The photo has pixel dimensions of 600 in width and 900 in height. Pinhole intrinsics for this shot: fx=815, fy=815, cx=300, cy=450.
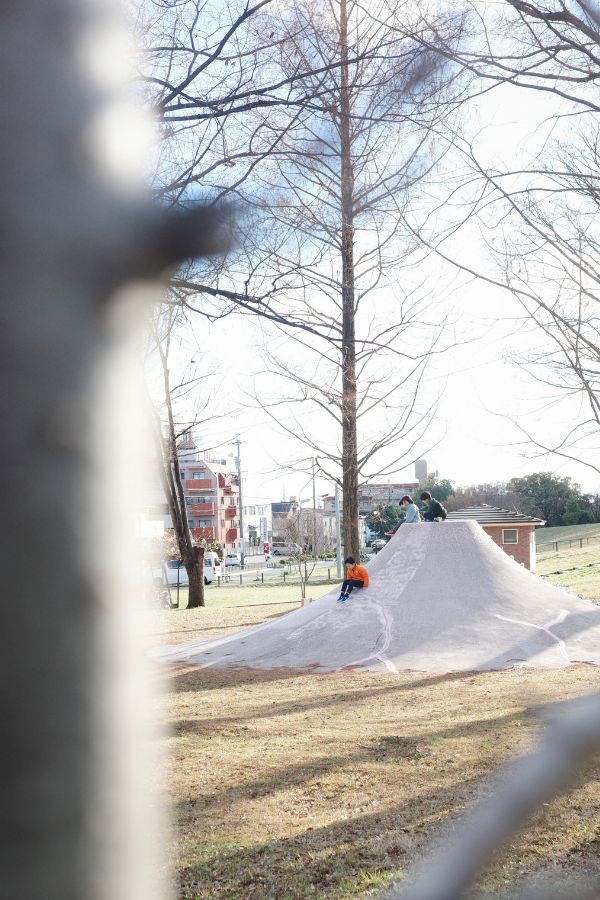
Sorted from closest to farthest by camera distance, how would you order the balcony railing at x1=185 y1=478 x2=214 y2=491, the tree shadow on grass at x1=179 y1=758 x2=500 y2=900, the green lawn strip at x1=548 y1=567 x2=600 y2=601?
the tree shadow on grass at x1=179 y1=758 x2=500 y2=900 → the green lawn strip at x1=548 y1=567 x2=600 y2=601 → the balcony railing at x1=185 y1=478 x2=214 y2=491

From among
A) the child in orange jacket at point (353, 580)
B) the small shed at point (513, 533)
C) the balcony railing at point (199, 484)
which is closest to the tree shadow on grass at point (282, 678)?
the child in orange jacket at point (353, 580)

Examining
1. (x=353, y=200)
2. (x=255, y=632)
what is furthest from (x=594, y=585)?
(x=353, y=200)

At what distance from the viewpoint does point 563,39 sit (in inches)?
264

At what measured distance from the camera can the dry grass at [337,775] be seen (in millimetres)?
4605

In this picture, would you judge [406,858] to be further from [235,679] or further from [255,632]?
[255,632]

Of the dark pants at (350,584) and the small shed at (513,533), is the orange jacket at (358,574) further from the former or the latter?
the small shed at (513,533)

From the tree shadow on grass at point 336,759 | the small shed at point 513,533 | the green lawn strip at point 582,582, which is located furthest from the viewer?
the small shed at point 513,533

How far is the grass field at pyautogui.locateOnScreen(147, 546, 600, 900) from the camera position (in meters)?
4.54

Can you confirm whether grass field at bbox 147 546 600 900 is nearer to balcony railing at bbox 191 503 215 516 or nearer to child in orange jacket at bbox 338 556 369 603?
child in orange jacket at bbox 338 556 369 603

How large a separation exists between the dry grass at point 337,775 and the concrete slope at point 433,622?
117 cm

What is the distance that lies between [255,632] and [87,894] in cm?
1502

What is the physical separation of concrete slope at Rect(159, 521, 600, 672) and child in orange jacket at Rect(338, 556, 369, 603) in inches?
6.1

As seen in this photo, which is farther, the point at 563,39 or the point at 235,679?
the point at 235,679

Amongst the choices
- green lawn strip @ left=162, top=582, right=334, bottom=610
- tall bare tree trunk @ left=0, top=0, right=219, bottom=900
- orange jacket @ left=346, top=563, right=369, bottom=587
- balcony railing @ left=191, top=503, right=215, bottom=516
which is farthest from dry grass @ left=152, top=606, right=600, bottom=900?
balcony railing @ left=191, top=503, right=215, bottom=516
